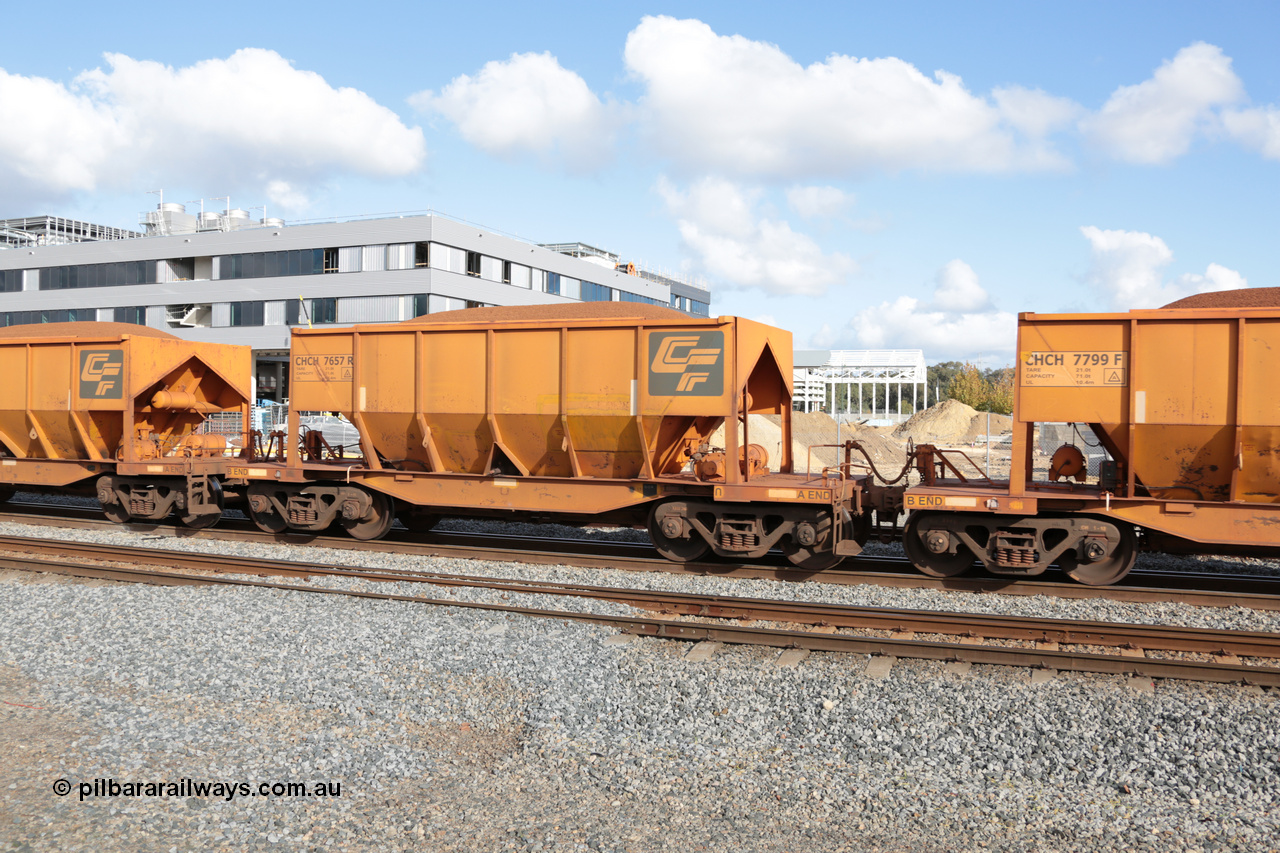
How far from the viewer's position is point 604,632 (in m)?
8.41

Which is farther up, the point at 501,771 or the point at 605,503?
the point at 605,503

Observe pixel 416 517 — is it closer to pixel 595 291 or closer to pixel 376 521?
pixel 376 521

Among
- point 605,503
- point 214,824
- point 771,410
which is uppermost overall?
point 771,410

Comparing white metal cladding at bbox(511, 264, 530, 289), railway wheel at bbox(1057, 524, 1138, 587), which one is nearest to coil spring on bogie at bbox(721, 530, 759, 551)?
railway wheel at bbox(1057, 524, 1138, 587)

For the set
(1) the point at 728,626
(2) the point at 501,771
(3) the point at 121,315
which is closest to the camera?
(2) the point at 501,771

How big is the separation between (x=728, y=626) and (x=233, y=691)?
434cm

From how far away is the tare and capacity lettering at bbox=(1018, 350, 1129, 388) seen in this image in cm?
986

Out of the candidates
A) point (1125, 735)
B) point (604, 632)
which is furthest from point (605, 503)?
point (1125, 735)

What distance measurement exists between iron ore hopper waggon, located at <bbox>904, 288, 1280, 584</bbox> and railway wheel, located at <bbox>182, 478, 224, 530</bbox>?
37.0 ft

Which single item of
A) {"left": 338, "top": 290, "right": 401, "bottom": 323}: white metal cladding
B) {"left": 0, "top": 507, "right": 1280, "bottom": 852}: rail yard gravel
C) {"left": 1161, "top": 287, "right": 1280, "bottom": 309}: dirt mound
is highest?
{"left": 338, "top": 290, "right": 401, "bottom": 323}: white metal cladding

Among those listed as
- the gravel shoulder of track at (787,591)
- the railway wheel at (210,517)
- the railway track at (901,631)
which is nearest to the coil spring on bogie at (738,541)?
the gravel shoulder of track at (787,591)

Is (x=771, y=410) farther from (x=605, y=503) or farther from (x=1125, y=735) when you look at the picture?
(x=1125, y=735)

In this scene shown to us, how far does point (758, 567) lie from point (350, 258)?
40.1 meters

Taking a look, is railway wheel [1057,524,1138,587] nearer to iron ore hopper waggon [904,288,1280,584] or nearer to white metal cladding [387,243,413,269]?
iron ore hopper waggon [904,288,1280,584]
